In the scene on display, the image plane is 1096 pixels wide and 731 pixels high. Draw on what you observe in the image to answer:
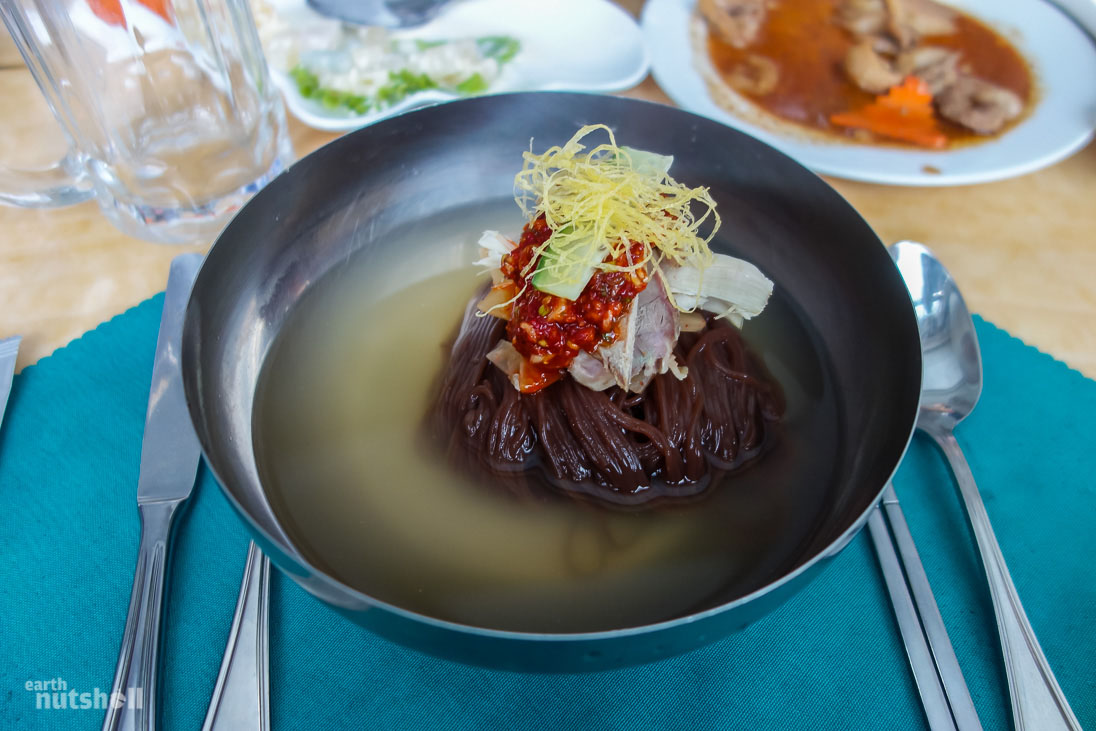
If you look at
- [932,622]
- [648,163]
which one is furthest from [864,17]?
[932,622]

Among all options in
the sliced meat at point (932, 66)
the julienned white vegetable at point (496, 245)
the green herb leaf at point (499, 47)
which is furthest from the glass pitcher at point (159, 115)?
the sliced meat at point (932, 66)

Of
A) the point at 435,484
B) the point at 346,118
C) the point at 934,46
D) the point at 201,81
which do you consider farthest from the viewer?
the point at 934,46

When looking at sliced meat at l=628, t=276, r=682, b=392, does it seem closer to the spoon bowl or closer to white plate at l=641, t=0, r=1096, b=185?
the spoon bowl

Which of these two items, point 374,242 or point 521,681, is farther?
point 374,242

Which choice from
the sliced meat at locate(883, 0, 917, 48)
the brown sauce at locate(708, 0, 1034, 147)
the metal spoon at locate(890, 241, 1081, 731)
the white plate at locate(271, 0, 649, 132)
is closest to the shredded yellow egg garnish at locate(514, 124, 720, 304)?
the metal spoon at locate(890, 241, 1081, 731)

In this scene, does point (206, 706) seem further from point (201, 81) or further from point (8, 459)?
point (201, 81)

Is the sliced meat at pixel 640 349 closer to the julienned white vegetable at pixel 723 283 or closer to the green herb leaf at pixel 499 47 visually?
the julienned white vegetable at pixel 723 283

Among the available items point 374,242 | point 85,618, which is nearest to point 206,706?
point 85,618

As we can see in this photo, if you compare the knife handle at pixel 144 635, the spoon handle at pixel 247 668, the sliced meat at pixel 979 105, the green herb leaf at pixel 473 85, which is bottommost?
the sliced meat at pixel 979 105
